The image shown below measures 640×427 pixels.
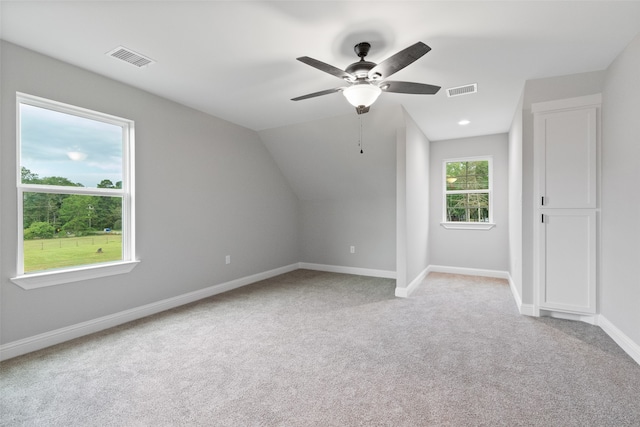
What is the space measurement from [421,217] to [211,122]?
11.3ft

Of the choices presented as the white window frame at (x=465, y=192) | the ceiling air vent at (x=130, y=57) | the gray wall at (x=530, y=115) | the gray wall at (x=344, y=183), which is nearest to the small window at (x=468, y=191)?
the white window frame at (x=465, y=192)

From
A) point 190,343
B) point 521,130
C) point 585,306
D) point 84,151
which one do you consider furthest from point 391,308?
point 84,151

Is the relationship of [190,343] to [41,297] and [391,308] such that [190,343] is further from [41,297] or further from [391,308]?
[391,308]

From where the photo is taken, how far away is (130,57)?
8.42 ft

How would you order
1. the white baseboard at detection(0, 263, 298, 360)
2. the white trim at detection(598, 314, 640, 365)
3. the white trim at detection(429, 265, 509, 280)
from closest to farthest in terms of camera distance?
the white trim at detection(598, 314, 640, 365) < the white baseboard at detection(0, 263, 298, 360) < the white trim at detection(429, 265, 509, 280)

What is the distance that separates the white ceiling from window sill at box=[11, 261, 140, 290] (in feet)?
6.01

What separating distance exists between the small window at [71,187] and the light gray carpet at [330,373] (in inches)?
31.9

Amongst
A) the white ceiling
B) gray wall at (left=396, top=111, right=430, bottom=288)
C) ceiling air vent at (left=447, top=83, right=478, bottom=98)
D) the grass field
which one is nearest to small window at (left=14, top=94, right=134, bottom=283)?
the grass field

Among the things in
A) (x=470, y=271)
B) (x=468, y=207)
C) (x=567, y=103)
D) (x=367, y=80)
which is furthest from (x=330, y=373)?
(x=468, y=207)

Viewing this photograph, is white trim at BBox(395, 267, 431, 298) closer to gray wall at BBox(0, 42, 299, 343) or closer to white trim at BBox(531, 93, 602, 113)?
gray wall at BBox(0, 42, 299, 343)

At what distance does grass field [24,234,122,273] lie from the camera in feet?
8.35

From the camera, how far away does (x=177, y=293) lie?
12.0 ft

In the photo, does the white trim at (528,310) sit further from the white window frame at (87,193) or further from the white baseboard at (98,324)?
the white window frame at (87,193)

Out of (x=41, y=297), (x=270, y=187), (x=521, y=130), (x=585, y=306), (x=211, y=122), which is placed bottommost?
(x=585, y=306)
